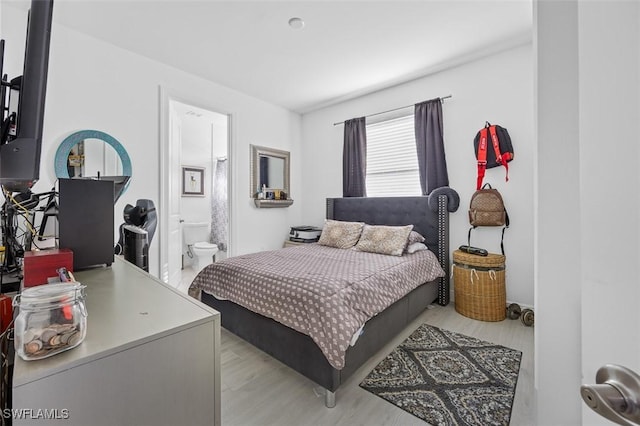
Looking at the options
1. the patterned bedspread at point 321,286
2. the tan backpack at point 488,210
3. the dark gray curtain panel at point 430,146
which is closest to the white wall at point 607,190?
the patterned bedspread at point 321,286

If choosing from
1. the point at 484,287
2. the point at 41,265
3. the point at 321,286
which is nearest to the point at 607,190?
the point at 321,286

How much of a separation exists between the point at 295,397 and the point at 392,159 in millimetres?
2968

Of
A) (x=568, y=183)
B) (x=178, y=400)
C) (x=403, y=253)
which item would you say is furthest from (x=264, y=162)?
(x=568, y=183)

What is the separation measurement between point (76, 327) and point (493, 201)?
3.19m

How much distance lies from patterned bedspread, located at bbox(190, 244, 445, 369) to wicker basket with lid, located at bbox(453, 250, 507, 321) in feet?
1.07

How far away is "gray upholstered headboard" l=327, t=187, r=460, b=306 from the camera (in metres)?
3.08

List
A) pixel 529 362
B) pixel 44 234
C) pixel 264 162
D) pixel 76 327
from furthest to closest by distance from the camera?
pixel 264 162, pixel 529 362, pixel 44 234, pixel 76 327

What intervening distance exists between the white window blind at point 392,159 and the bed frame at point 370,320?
0.22 metres

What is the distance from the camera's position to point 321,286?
1.73 meters

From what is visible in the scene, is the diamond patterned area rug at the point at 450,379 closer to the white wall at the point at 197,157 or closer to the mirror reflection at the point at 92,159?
the mirror reflection at the point at 92,159

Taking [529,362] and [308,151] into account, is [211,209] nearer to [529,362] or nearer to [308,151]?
[308,151]

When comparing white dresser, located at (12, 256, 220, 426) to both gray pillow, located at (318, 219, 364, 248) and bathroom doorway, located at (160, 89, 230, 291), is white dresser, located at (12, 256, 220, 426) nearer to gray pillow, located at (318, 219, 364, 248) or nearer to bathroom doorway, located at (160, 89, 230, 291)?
gray pillow, located at (318, 219, 364, 248)

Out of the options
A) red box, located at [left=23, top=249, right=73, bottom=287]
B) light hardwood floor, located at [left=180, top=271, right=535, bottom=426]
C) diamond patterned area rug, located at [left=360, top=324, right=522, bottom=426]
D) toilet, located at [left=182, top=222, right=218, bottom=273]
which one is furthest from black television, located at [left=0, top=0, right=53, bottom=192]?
toilet, located at [left=182, top=222, right=218, bottom=273]

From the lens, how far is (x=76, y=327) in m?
0.65
